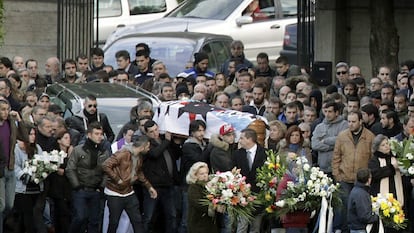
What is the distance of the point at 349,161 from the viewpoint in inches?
1033

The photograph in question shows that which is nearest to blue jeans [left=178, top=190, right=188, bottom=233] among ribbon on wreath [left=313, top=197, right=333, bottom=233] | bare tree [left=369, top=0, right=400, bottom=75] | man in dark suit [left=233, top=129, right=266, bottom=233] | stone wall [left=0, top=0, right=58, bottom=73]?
man in dark suit [left=233, top=129, right=266, bottom=233]

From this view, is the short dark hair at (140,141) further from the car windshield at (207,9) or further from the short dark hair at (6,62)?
the car windshield at (207,9)

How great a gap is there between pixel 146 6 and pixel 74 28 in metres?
6.72

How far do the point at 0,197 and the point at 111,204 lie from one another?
1541mm

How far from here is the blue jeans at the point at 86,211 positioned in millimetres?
26734

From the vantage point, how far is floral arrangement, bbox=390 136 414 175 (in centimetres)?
2578

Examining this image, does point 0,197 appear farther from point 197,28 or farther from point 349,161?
point 197,28

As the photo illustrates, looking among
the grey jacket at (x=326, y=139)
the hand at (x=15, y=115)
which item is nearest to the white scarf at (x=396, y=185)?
the grey jacket at (x=326, y=139)

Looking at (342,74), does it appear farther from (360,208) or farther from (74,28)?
(74,28)

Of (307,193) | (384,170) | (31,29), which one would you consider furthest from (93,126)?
(31,29)

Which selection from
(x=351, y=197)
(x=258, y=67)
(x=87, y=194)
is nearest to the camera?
(x=351, y=197)

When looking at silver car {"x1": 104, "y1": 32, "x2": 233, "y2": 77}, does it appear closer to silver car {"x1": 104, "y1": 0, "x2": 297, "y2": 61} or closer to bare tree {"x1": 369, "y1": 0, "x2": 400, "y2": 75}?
silver car {"x1": 104, "y1": 0, "x2": 297, "y2": 61}

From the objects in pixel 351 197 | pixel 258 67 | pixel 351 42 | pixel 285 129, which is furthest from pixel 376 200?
pixel 351 42

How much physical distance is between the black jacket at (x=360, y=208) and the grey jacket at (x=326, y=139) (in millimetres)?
1587
